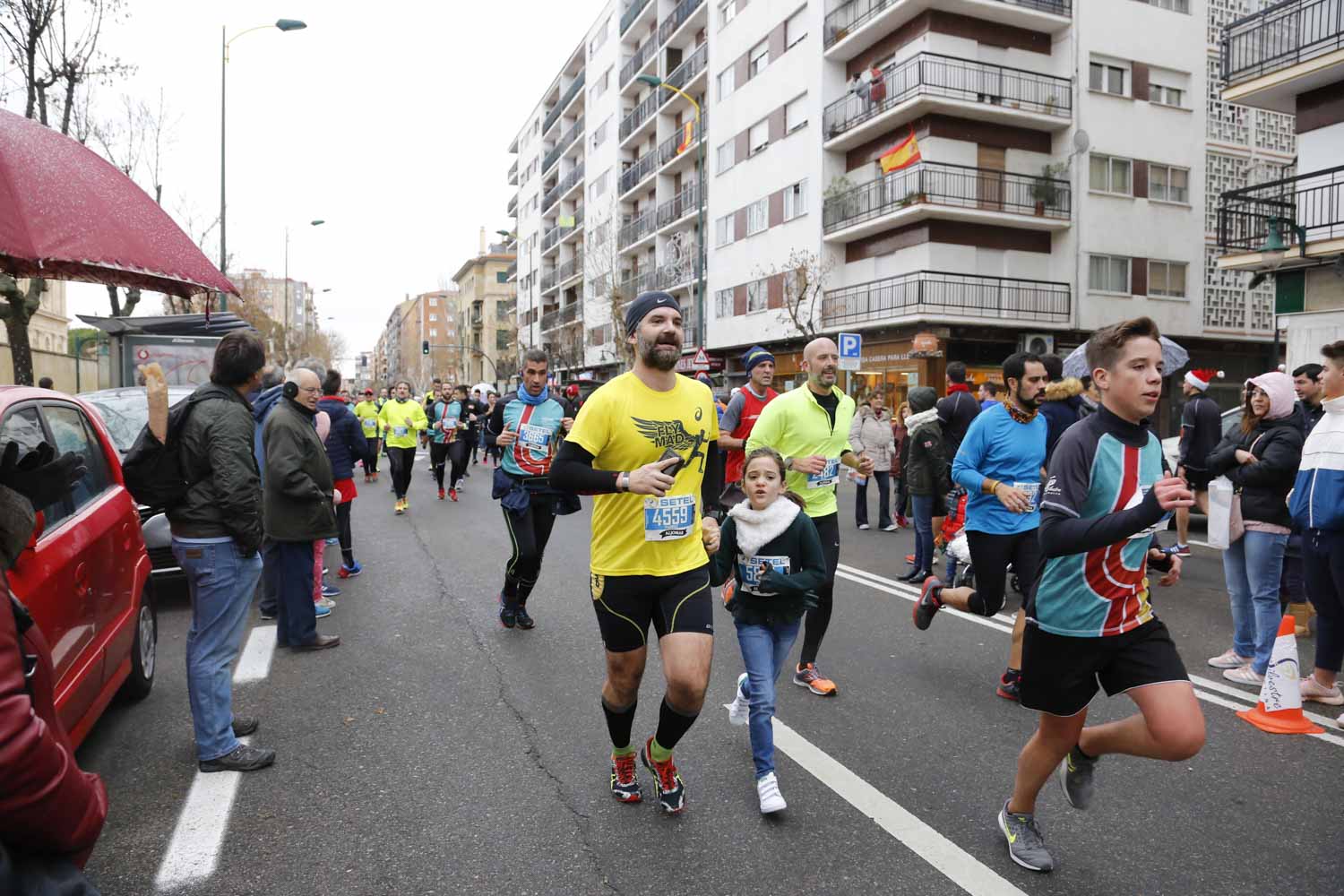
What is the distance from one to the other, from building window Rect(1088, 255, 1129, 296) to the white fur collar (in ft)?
95.2

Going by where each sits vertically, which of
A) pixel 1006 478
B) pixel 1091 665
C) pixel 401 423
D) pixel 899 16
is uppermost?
pixel 899 16

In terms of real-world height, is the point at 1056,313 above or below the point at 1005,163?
A: below

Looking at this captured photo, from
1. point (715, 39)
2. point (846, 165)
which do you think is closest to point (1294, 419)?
point (846, 165)

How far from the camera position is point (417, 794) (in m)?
3.75

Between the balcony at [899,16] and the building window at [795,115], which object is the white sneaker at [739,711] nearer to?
the balcony at [899,16]

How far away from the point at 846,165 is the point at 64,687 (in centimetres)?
3092

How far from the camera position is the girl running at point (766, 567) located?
3.90 meters

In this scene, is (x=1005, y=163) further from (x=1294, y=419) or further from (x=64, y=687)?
(x=64, y=687)

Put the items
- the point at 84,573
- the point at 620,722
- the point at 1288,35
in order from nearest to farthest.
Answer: the point at 620,722 < the point at 84,573 < the point at 1288,35

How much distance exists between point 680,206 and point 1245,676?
130 feet

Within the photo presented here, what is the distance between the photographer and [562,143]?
6488 centimetres

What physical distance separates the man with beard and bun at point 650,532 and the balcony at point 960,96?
26147 millimetres

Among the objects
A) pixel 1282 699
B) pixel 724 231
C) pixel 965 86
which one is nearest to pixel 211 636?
pixel 1282 699

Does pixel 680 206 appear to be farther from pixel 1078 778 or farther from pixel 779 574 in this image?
pixel 1078 778
